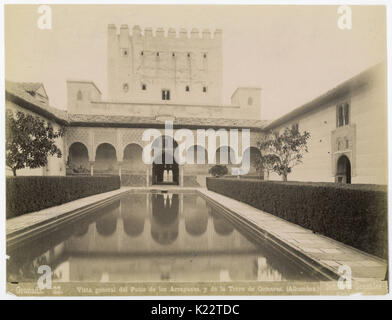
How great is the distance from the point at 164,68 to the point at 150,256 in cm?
2596

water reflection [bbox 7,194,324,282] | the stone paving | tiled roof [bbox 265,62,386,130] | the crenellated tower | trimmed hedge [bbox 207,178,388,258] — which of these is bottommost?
water reflection [bbox 7,194,324,282]

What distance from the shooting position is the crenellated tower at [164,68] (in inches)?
1040

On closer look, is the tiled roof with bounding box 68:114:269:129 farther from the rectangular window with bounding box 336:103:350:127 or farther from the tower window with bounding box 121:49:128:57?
the rectangular window with bounding box 336:103:350:127

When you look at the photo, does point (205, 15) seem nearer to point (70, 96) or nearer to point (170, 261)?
point (170, 261)

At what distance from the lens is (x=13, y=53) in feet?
15.9

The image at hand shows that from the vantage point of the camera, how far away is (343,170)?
12164 millimetres

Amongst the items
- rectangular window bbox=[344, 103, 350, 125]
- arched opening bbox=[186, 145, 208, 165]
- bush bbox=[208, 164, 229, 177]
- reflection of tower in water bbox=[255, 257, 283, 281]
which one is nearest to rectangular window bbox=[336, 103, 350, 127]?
rectangular window bbox=[344, 103, 350, 125]

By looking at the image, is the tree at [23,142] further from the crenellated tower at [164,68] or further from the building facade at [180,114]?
the crenellated tower at [164,68]

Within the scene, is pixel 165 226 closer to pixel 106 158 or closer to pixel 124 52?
pixel 106 158

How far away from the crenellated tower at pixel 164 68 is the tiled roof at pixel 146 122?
Answer: 18.7 ft

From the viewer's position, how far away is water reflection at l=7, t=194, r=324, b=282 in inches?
147

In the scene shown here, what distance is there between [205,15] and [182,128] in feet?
57.1

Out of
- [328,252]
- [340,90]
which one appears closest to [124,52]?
[340,90]

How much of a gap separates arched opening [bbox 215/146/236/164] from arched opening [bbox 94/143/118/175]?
8.77 meters
